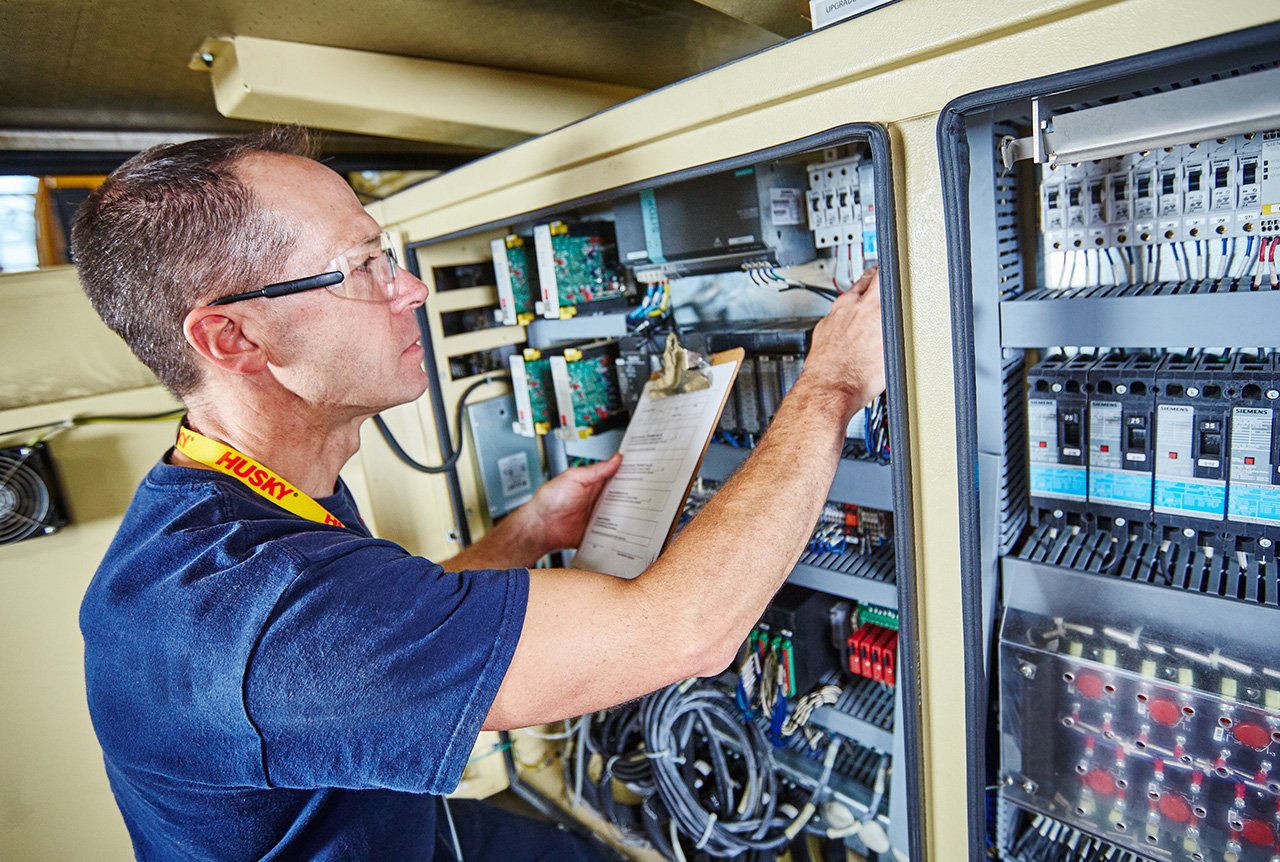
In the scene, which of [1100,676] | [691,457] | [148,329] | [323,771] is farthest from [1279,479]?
[148,329]

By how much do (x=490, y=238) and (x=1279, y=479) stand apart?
5.02 feet

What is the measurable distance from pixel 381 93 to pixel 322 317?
0.56m

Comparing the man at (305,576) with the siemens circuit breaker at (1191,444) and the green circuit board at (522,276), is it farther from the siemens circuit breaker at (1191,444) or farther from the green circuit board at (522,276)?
the green circuit board at (522,276)

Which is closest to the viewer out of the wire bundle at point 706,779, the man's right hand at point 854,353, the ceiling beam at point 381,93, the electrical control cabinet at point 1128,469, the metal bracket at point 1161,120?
the metal bracket at point 1161,120

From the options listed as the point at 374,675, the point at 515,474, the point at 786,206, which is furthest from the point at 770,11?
the point at 515,474

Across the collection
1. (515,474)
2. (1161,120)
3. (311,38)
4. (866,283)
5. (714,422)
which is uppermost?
(311,38)

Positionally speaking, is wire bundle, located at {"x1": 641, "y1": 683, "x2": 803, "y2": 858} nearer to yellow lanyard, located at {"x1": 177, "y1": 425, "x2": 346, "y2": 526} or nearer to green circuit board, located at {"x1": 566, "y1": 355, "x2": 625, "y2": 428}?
green circuit board, located at {"x1": 566, "y1": 355, "x2": 625, "y2": 428}

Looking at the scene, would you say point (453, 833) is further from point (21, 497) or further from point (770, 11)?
point (770, 11)

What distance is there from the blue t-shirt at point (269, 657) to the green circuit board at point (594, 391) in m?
0.72

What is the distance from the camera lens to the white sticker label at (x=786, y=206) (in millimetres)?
1092

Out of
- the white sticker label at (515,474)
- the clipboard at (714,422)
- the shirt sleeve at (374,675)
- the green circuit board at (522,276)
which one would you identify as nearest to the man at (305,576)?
the shirt sleeve at (374,675)

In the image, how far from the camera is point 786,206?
111 cm

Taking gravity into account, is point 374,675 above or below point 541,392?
below

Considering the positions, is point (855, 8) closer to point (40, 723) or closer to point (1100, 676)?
point (1100, 676)
